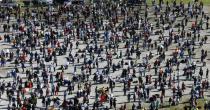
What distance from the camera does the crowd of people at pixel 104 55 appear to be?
208 feet

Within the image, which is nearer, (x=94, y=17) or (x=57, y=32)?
(x=57, y=32)

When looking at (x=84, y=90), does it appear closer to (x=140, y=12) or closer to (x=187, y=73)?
(x=187, y=73)

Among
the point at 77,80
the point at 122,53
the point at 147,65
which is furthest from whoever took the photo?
the point at 122,53

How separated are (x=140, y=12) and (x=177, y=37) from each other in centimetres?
1522

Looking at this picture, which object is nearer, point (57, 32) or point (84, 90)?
point (84, 90)

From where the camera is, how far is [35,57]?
7462 centimetres

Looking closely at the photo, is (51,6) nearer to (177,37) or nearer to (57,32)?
(57,32)

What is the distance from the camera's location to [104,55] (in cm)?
7762

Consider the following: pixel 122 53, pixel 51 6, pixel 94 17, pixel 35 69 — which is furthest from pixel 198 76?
pixel 51 6

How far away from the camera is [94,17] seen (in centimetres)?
9088

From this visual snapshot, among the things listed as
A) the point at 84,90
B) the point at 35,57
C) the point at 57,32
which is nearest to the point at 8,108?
the point at 84,90

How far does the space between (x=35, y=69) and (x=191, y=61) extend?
19.3 m

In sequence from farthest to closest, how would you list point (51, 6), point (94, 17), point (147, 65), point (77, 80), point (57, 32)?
1. point (51, 6)
2. point (94, 17)
3. point (57, 32)
4. point (147, 65)
5. point (77, 80)

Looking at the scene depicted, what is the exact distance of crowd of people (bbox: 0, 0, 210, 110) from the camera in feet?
208
